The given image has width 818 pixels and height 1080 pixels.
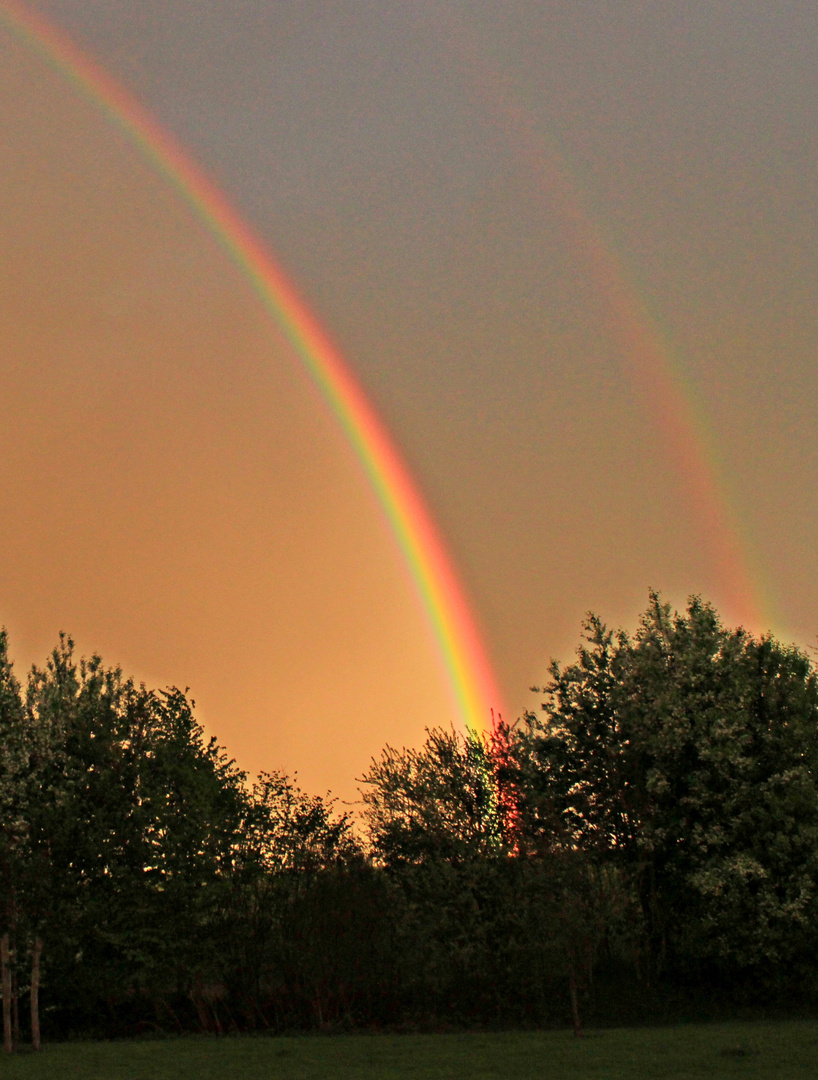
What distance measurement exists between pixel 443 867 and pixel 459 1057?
15299 mm

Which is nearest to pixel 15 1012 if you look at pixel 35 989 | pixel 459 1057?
pixel 35 989

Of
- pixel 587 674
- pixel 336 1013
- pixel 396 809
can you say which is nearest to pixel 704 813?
pixel 587 674

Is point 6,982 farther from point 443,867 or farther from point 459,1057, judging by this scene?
point 443,867

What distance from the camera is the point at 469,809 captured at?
156 ft

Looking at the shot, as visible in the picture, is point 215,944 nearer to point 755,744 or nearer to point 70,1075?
point 70,1075

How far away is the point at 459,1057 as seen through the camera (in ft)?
91.0

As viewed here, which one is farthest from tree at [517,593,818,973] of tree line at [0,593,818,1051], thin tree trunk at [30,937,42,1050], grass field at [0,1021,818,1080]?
thin tree trunk at [30,937,42,1050]

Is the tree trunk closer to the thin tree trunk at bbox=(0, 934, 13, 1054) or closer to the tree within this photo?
the thin tree trunk at bbox=(0, 934, 13, 1054)

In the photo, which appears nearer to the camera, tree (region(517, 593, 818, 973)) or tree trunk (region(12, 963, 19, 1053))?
tree trunk (region(12, 963, 19, 1053))

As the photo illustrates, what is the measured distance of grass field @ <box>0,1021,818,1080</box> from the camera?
2334 centimetres

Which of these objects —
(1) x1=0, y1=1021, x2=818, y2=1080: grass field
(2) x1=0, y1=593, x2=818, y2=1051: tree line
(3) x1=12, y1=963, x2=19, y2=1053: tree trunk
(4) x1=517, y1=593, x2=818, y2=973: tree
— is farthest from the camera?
(4) x1=517, y1=593, x2=818, y2=973: tree

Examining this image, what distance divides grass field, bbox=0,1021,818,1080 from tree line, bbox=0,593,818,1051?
2.65 meters

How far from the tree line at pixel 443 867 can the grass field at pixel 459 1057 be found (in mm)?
2645

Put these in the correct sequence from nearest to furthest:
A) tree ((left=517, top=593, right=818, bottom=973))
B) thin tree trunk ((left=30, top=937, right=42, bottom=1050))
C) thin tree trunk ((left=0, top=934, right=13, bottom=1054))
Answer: thin tree trunk ((left=0, top=934, right=13, bottom=1054))
thin tree trunk ((left=30, top=937, right=42, bottom=1050))
tree ((left=517, top=593, right=818, bottom=973))
